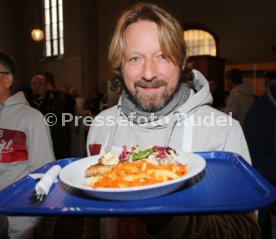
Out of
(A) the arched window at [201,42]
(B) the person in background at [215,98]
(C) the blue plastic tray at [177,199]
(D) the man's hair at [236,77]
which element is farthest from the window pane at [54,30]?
(C) the blue plastic tray at [177,199]

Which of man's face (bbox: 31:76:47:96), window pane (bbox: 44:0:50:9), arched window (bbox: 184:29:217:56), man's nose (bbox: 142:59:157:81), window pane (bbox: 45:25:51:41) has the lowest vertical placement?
man's face (bbox: 31:76:47:96)

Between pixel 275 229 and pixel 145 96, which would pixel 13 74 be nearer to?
A: pixel 145 96

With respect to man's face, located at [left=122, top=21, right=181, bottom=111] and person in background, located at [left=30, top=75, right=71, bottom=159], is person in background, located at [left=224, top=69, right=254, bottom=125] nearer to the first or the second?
person in background, located at [left=30, top=75, right=71, bottom=159]

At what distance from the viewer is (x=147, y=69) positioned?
1479 millimetres

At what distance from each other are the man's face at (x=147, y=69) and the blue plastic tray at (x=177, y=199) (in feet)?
1.80

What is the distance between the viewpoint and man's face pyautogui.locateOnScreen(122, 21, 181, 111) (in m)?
1.49

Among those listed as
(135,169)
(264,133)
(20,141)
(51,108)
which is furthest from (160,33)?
(51,108)

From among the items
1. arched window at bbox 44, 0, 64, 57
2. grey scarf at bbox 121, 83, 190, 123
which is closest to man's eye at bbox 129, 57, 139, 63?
grey scarf at bbox 121, 83, 190, 123

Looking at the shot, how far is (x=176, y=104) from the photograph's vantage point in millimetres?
1599

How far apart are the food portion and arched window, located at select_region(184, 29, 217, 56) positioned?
11.3 metres

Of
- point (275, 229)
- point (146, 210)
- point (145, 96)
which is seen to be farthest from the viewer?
point (275, 229)

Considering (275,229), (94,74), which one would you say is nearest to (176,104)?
(275,229)

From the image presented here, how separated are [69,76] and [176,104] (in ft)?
48.6

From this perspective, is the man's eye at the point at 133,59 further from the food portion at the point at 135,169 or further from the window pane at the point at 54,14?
the window pane at the point at 54,14
